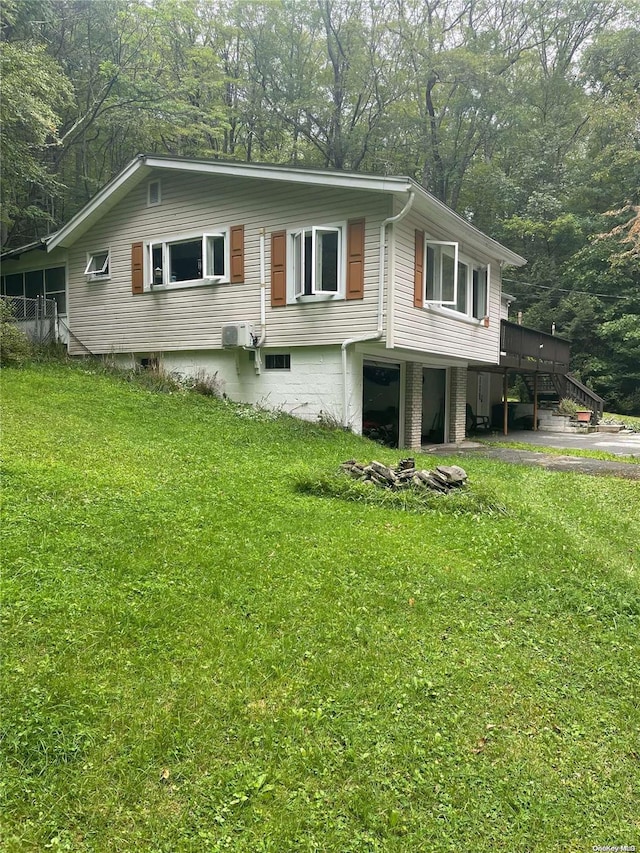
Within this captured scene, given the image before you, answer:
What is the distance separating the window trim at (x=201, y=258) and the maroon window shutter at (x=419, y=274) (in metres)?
4.12

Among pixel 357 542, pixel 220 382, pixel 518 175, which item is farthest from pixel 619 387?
pixel 357 542

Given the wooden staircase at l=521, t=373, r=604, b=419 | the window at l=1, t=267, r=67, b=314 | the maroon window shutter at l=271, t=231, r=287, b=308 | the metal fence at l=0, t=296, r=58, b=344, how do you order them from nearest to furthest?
the maroon window shutter at l=271, t=231, r=287, b=308
the metal fence at l=0, t=296, r=58, b=344
the window at l=1, t=267, r=67, b=314
the wooden staircase at l=521, t=373, r=604, b=419

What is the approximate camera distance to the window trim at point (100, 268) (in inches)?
548

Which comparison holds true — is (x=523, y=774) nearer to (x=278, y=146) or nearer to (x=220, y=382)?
(x=220, y=382)

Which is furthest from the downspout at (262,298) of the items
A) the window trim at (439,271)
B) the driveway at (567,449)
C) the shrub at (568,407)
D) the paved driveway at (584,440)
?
the shrub at (568,407)

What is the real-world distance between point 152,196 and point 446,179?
21.4 metres

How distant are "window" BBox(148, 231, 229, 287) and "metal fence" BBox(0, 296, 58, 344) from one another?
395 centimetres

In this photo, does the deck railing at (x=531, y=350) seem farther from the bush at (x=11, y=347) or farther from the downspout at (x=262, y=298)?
the bush at (x=11, y=347)

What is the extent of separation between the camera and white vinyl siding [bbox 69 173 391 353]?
1048 cm

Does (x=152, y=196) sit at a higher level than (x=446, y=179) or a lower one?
lower

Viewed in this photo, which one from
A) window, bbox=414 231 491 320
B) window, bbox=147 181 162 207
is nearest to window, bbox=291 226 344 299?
window, bbox=414 231 491 320

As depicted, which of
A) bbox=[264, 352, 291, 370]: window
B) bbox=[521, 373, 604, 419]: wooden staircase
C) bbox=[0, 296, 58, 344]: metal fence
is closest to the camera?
bbox=[264, 352, 291, 370]: window

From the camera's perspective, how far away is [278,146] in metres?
27.2

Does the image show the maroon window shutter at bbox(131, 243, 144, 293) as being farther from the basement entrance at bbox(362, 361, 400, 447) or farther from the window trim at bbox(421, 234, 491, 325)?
the window trim at bbox(421, 234, 491, 325)
